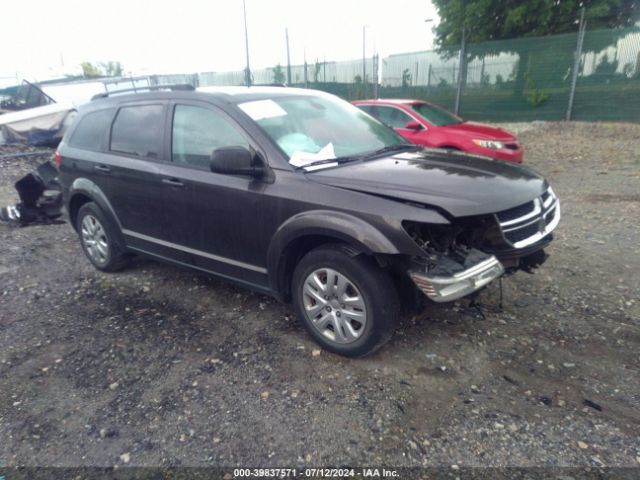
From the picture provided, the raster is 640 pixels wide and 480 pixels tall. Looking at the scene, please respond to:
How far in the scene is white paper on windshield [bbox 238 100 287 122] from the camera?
3.51 m

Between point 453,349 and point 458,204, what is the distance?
1.14m

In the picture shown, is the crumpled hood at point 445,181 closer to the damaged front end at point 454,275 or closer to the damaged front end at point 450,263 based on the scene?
the damaged front end at point 450,263

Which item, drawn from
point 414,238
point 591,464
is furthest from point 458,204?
point 591,464

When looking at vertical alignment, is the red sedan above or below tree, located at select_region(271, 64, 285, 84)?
below

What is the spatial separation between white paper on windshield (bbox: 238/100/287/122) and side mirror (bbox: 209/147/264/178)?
0.42m

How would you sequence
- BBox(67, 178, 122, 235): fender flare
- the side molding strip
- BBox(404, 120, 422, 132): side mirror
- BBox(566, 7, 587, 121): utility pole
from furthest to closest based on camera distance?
BBox(566, 7, 587, 121): utility pole, BBox(404, 120, 422, 132): side mirror, BBox(67, 178, 122, 235): fender flare, the side molding strip

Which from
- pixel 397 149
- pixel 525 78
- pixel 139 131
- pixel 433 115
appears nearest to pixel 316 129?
pixel 397 149

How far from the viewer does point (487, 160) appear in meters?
3.66

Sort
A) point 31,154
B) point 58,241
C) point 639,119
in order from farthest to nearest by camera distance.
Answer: point 639,119, point 31,154, point 58,241

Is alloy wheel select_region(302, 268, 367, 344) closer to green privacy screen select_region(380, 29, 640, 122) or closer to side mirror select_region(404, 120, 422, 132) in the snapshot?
side mirror select_region(404, 120, 422, 132)

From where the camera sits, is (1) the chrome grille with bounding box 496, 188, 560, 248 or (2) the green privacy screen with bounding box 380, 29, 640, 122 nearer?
(1) the chrome grille with bounding box 496, 188, 560, 248

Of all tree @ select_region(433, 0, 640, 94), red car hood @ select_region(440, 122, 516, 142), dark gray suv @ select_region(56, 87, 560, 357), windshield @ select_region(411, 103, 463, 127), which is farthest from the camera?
tree @ select_region(433, 0, 640, 94)

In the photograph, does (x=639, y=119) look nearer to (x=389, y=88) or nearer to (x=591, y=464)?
(x=389, y=88)

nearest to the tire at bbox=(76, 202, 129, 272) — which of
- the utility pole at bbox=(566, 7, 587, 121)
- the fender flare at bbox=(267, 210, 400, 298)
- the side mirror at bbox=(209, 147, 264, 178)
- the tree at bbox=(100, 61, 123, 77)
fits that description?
the side mirror at bbox=(209, 147, 264, 178)
